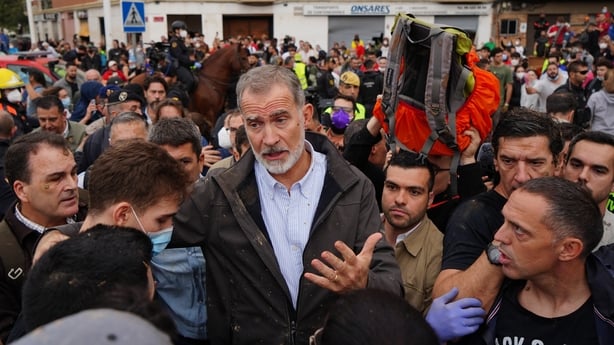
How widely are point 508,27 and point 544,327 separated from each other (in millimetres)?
31625

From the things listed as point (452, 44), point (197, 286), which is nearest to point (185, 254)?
point (197, 286)

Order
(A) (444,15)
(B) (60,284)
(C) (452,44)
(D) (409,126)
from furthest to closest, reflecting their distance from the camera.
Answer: (A) (444,15) → (D) (409,126) → (C) (452,44) → (B) (60,284)

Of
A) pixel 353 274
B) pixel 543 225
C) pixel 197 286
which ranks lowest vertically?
pixel 197 286

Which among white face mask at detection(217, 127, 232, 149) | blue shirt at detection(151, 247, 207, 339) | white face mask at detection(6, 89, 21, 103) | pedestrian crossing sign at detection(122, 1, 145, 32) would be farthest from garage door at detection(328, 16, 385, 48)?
blue shirt at detection(151, 247, 207, 339)

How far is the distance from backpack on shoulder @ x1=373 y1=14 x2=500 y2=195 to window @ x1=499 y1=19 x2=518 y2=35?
30072 mm

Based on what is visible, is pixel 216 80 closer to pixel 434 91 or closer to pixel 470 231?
pixel 434 91

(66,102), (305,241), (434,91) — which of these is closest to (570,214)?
(305,241)

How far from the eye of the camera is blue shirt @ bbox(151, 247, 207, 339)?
275 cm

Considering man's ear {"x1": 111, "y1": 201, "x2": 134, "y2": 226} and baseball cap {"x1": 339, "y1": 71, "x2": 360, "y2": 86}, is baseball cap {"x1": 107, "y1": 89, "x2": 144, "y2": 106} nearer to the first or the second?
baseball cap {"x1": 339, "y1": 71, "x2": 360, "y2": 86}

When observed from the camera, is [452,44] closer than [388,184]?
Answer: Yes

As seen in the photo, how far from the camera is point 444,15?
30.8m

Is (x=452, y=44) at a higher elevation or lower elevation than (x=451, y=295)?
higher

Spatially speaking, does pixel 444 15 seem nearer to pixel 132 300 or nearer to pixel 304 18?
pixel 304 18

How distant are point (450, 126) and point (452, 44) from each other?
0.44 meters
